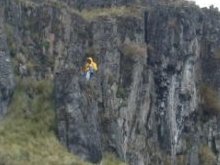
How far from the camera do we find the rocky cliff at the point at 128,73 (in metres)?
44.9

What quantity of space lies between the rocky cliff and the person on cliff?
0.49 meters

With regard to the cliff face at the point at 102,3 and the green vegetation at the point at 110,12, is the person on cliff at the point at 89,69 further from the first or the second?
the cliff face at the point at 102,3

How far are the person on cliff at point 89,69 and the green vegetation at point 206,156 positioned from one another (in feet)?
32.9

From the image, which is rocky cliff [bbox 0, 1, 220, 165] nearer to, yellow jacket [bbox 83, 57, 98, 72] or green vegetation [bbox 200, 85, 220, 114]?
green vegetation [bbox 200, 85, 220, 114]

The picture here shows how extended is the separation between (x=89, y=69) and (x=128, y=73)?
5.13m

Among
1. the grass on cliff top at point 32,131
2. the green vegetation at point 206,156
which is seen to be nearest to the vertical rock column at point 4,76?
the grass on cliff top at point 32,131

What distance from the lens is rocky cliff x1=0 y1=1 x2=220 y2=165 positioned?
44875mm

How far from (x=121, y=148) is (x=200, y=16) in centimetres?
1097

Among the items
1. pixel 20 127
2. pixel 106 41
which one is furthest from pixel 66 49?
pixel 20 127

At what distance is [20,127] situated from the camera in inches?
1702

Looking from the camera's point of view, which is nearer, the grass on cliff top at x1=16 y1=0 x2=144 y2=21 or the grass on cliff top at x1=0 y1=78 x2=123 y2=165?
the grass on cliff top at x1=0 y1=78 x2=123 y2=165

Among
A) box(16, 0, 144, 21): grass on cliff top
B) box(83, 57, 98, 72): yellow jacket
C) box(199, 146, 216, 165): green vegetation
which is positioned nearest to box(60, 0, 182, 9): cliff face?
box(16, 0, 144, 21): grass on cliff top

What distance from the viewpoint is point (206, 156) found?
54344mm

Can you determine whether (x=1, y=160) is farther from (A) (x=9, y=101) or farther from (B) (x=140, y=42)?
(B) (x=140, y=42)
